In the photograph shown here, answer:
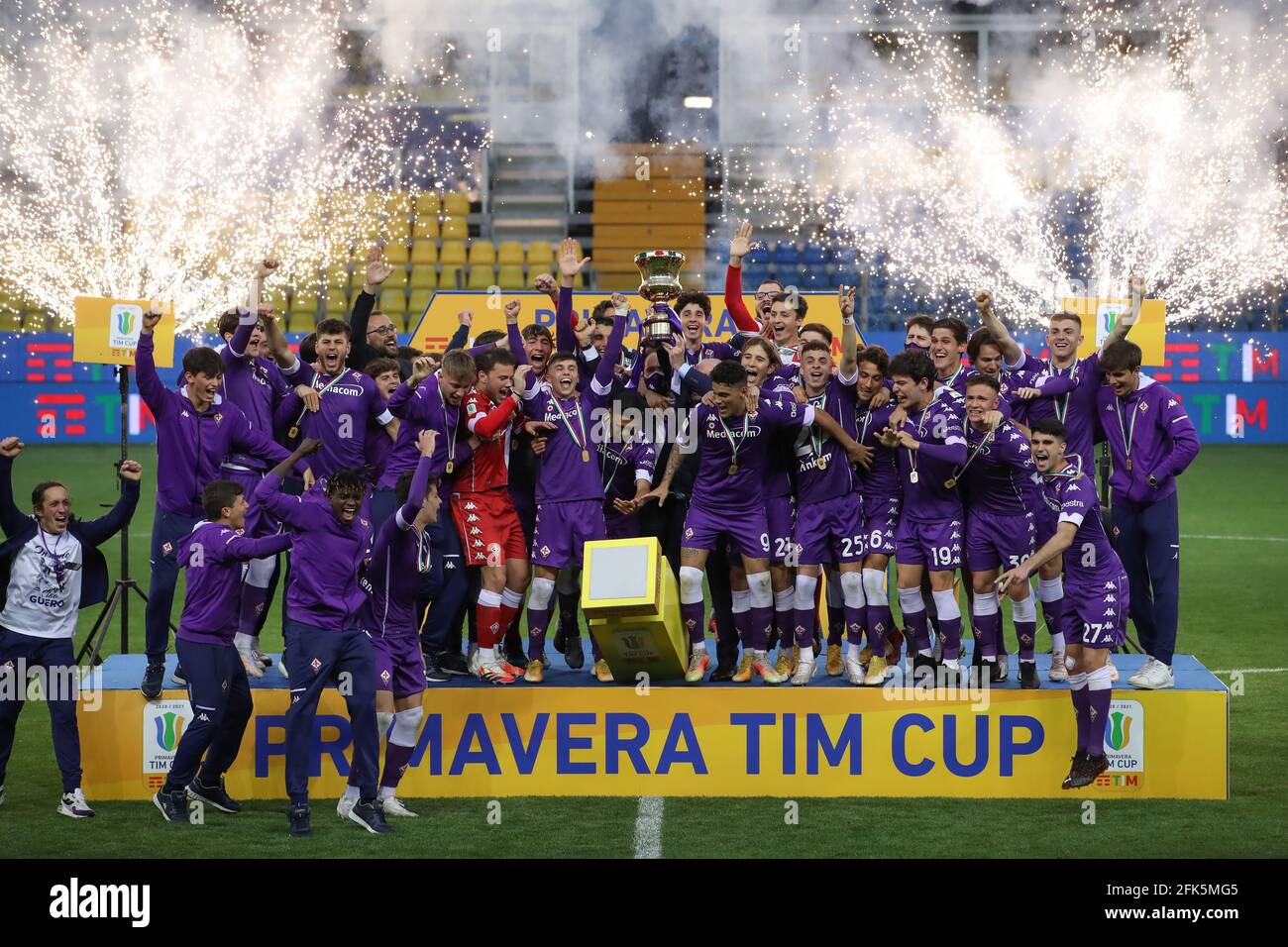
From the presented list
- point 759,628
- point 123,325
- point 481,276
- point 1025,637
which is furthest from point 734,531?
point 481,276

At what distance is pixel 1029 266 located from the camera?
28.0 metres

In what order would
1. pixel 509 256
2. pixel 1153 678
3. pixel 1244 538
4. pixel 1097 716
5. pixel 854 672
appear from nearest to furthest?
pixel 1097 716 < pixel 1153 678 < pixel 854 672 < pixel 1244 538 < pixel 509 256

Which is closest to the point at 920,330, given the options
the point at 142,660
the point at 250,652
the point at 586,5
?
the point at 250,652

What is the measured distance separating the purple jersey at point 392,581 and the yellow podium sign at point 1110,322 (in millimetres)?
6260

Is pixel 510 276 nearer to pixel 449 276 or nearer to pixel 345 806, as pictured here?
pixel 449 276

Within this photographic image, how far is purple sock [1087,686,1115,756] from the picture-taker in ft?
26.3

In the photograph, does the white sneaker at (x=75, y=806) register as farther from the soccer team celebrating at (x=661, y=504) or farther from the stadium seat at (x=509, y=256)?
the stadium seat at (x=509, y=256)

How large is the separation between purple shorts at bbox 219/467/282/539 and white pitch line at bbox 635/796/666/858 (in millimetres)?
2592

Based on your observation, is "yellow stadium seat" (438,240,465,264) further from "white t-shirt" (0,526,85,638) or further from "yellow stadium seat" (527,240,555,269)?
"white t-shirt" (0,526,85,638)

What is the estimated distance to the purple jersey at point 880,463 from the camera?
29.3ft

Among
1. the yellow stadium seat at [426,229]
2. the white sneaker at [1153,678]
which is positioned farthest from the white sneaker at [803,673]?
the yellow stadium seat at [426,229]

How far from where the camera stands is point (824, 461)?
8977mm

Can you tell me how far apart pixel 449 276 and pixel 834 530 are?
19.7m

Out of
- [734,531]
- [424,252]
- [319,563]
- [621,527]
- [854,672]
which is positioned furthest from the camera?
[424,252]
